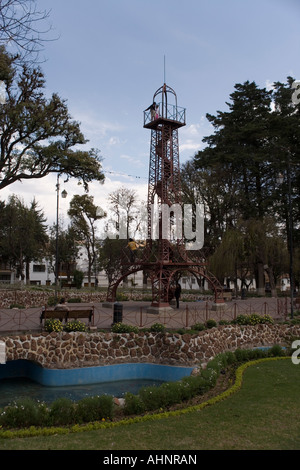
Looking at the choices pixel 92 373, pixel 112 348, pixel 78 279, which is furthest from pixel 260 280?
pixel 92 373

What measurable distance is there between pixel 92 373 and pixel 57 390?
1752 mm

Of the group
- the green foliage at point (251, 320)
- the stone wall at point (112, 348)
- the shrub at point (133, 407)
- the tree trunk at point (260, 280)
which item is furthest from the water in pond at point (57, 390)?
the tree trunk at point (260, 280)

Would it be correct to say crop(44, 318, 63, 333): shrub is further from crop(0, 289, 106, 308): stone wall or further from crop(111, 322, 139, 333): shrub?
crop(0, 289, 106, 308): stone wall

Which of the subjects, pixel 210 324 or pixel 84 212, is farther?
pixel 84 212

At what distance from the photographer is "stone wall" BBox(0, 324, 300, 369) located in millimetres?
15445

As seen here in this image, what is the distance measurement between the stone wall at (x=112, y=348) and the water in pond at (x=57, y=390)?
927 millimetres

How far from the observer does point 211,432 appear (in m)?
7.89

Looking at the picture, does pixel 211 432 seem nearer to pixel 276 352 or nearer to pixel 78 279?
pixel 276 352

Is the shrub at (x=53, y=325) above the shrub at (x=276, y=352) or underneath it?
above

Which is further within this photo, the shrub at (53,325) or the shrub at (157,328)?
the shrub at (157,328)

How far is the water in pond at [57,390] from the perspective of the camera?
1365cm

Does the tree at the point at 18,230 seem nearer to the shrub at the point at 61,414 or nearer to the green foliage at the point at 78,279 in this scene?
the green foliage at the point at 78,279

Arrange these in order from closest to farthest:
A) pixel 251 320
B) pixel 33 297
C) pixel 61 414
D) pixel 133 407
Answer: pixel 61 414
pixel 133 407
pixel 251 320
pixel 33 297

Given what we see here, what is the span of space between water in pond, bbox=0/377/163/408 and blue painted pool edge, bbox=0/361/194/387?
0.27 m
